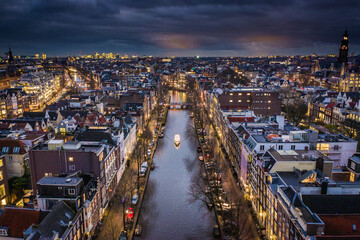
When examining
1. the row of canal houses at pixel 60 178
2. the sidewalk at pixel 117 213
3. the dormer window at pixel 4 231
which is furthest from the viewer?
the sidewalk at pixel 117 213

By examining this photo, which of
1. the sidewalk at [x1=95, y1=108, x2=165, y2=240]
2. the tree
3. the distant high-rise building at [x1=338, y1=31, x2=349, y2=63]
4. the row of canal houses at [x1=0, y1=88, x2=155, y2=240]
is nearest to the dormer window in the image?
the row of canal houses at [x1=0, y1=88, x2=155, y2=240]

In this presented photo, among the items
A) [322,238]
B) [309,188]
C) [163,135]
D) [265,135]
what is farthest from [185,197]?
[163,135]

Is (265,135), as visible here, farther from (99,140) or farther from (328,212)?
(99,140)

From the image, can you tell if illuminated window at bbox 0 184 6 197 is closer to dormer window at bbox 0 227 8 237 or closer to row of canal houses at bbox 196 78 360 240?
dormer window at bbox 0 227 8 237

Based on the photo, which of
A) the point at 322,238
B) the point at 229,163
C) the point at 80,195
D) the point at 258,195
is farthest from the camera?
the point at 229,163

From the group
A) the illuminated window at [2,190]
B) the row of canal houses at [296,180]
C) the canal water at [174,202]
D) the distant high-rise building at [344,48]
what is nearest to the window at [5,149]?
the illuminated window at [2,190]

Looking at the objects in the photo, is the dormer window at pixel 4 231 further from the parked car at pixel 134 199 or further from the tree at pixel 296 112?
the tree at pixel 296 112

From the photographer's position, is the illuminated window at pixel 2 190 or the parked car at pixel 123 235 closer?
the parked car at pixel 123 235
